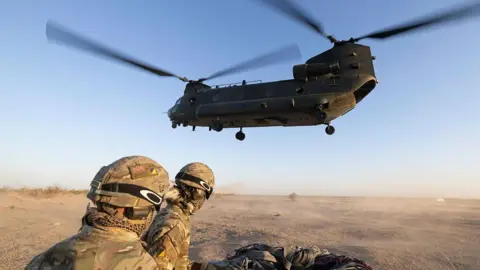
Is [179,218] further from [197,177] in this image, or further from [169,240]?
[197,177]

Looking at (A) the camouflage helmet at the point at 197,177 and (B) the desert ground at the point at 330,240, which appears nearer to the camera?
(A) the camouflage helmet at the point at 197,177

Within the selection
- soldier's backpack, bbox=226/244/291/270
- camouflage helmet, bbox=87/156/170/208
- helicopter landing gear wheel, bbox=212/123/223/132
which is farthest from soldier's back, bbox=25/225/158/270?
helicopter landing gear wheel, bbox=212/123/223/132

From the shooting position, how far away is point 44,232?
37.3ft

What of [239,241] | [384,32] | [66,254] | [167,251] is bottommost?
[239,241]

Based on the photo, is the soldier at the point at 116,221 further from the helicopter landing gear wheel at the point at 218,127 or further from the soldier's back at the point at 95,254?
the helicopter landing gear wheel at the point at 218,127

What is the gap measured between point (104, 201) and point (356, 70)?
935 centimetres

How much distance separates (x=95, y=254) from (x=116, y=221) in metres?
0.24

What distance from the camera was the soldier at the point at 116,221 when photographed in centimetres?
155

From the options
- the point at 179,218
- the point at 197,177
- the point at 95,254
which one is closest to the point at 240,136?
the point at 197,177

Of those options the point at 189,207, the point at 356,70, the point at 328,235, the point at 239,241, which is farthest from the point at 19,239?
the point at 356,70

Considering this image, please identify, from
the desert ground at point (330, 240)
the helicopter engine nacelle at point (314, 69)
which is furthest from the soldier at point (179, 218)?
the helicopter engine nacelle at point (314, 69)

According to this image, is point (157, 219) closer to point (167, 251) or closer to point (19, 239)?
point (167, 251)

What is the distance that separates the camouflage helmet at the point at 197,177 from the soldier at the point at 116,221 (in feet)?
6.70

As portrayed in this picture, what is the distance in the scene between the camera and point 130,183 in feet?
6.08
